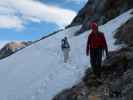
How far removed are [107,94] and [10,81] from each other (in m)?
13.7

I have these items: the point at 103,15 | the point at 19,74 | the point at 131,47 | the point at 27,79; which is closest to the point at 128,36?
the point at 131,47

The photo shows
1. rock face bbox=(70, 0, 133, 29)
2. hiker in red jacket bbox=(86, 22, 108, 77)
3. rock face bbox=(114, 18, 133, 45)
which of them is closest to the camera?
hiker in red jacket bbox=(86, 22, 108, 77)

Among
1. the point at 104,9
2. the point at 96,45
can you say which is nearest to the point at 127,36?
the point at 96,45

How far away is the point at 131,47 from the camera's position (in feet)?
72.2

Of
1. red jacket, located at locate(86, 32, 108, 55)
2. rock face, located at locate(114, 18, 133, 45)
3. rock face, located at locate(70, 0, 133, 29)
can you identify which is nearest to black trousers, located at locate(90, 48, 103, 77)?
red jacket, located at locate(86, 32, 108, 55)

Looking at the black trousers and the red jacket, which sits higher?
the red jacket

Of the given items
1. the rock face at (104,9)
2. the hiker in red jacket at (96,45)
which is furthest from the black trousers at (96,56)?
the rock face at (104,9)

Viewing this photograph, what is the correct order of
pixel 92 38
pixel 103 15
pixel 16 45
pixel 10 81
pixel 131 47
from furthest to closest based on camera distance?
pixel 16 45 < pixel 103 15 < pixel 10 81 < pixel 131 47 < pixel 92 38

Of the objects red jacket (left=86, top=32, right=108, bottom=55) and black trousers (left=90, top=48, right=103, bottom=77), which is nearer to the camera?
red jacket (left=86, top=32, right=108, bottom=55)

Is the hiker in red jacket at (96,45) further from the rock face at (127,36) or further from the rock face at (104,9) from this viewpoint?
the rock face at (104,9)

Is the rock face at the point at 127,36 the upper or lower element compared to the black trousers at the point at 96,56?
upper

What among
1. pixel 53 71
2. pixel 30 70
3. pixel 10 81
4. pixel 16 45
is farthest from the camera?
pixel 16 45

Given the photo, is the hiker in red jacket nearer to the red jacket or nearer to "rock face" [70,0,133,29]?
the red jacket

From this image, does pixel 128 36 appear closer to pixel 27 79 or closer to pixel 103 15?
pixel 27 79
